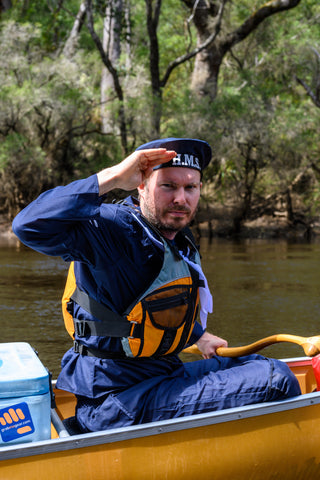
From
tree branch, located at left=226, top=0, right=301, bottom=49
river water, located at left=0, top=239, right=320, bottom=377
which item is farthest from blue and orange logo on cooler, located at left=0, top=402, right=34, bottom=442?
tree branch, located at left=226, top=0, right=301, bottom=49

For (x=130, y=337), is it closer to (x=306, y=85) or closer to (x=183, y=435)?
(x=183, y=435)

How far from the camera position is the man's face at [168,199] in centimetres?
249

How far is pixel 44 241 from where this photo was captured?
7.06 ft

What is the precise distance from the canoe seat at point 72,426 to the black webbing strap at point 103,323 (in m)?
0.51

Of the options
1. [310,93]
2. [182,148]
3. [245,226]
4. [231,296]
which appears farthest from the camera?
[310,93]

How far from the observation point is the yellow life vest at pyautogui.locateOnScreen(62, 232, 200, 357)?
2387 millimetres

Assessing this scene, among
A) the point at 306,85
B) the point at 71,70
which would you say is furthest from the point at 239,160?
the point at 306,85

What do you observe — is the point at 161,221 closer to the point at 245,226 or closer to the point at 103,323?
the point at 103,323

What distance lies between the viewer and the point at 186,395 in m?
2.48

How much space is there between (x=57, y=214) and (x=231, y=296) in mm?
6312

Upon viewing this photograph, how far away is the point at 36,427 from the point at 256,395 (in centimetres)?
92

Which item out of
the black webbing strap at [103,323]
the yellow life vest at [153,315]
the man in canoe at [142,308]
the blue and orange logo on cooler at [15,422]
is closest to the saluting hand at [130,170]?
the man in canoe at [142,308]

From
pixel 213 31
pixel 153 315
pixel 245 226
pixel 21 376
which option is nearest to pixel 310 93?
pixel 213 31

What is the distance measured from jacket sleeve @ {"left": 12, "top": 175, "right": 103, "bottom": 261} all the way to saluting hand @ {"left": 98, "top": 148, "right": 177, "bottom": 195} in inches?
1.9
